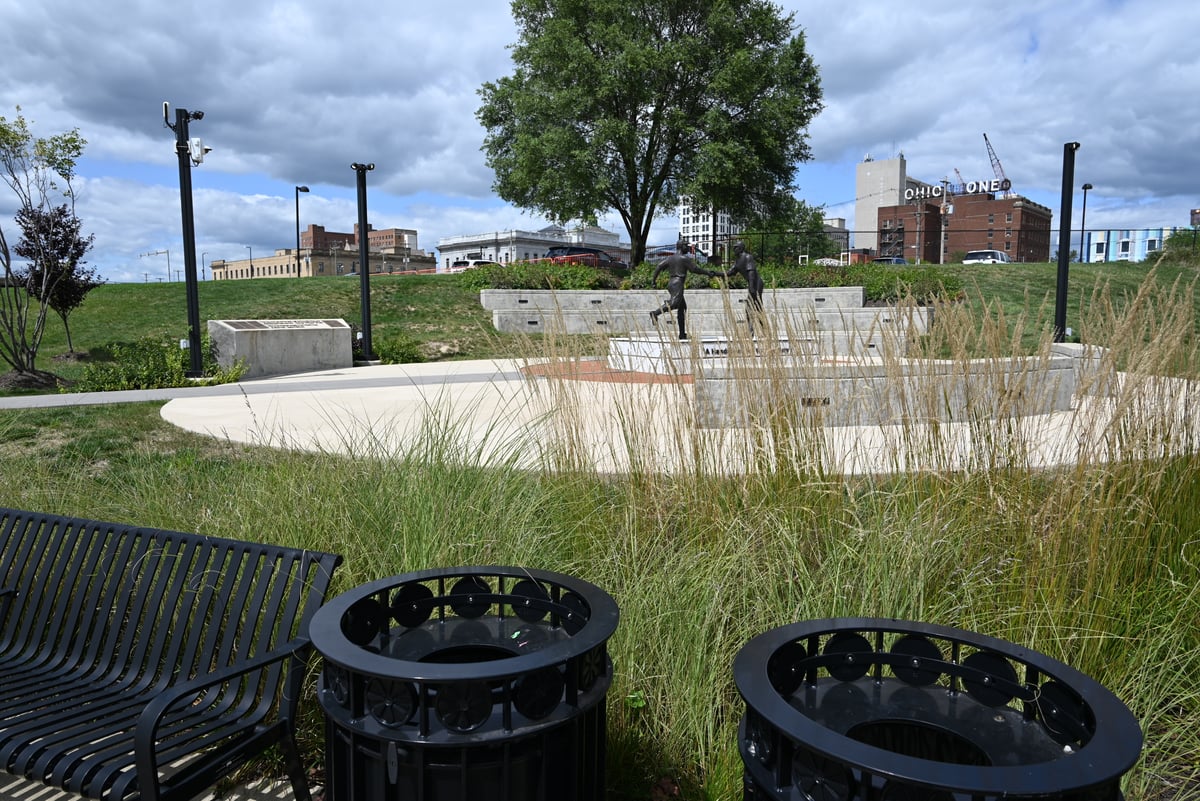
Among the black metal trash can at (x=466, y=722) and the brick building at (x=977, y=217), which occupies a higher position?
the brick building at (x=977, y=217)

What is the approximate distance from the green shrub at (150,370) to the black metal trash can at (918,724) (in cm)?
1252

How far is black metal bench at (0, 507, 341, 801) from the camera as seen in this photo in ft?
6.79

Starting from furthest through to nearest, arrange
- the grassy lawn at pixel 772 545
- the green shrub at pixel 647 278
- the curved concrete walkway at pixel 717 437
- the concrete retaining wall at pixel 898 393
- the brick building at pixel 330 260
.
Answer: the brick building at pixel 330 260
the green shrub at pixel 647 278
the concrete retaining wall at pixel 898 393
the curved concrete walkway at pixel 717 437
the grassy lawn at pixel 772 545

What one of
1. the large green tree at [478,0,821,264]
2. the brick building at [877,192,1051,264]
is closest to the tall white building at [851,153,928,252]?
the brick building at [877,192,1051,264]

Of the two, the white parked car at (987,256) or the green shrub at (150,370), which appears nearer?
the green shrub at (150,370)

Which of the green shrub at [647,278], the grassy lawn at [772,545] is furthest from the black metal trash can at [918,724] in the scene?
the green shrub at [647,278]

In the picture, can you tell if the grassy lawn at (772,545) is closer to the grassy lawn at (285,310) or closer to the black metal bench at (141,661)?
the black metal bench at (141,661)

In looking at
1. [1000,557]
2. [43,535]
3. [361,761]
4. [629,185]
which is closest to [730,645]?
[1000,557]

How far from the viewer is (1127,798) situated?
2166 millimetres

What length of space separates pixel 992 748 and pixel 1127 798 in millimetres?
944

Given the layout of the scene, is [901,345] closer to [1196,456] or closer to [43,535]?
[1196,456]

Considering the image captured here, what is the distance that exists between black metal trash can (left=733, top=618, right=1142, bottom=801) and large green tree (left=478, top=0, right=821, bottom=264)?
28.6 meters

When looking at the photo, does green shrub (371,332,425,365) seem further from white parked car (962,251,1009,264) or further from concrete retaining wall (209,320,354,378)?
white parked car (962,251,1009,264)

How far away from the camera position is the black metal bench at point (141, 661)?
2.07m
